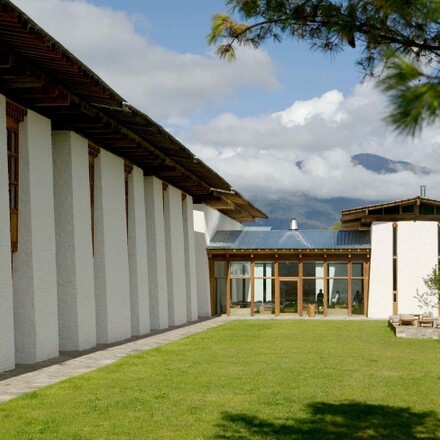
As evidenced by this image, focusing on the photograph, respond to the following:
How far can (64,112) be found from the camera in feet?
60.7

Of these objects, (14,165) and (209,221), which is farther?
(209,221)

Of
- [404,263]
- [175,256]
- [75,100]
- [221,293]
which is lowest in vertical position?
[221,293]

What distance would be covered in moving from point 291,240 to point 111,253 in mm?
17710

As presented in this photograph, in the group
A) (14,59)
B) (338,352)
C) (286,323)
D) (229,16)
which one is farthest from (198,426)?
(286,323)

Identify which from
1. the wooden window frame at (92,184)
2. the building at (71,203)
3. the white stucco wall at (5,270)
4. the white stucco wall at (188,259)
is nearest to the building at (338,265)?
the white stucco wall at (188,259)

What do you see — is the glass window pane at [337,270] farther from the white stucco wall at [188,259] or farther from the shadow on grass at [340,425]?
the shadow on grass at [340,425]

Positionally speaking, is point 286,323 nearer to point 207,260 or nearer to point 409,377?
point 207,260

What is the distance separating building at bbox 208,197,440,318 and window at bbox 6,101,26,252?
2169 centimetres

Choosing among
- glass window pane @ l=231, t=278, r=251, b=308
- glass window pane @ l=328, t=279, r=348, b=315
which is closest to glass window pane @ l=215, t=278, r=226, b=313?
glass window pane @ l=231, t=278, r=251, b=308

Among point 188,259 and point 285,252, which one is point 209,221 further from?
point 188,259

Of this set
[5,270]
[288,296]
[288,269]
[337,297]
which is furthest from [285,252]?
[5,270]

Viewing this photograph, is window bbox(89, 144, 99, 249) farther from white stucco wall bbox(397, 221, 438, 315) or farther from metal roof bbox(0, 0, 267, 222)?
white stucco wall bbox(397, 221, 438, 315)

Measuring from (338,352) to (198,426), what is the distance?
10001 mm

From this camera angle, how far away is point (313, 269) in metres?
38.3
